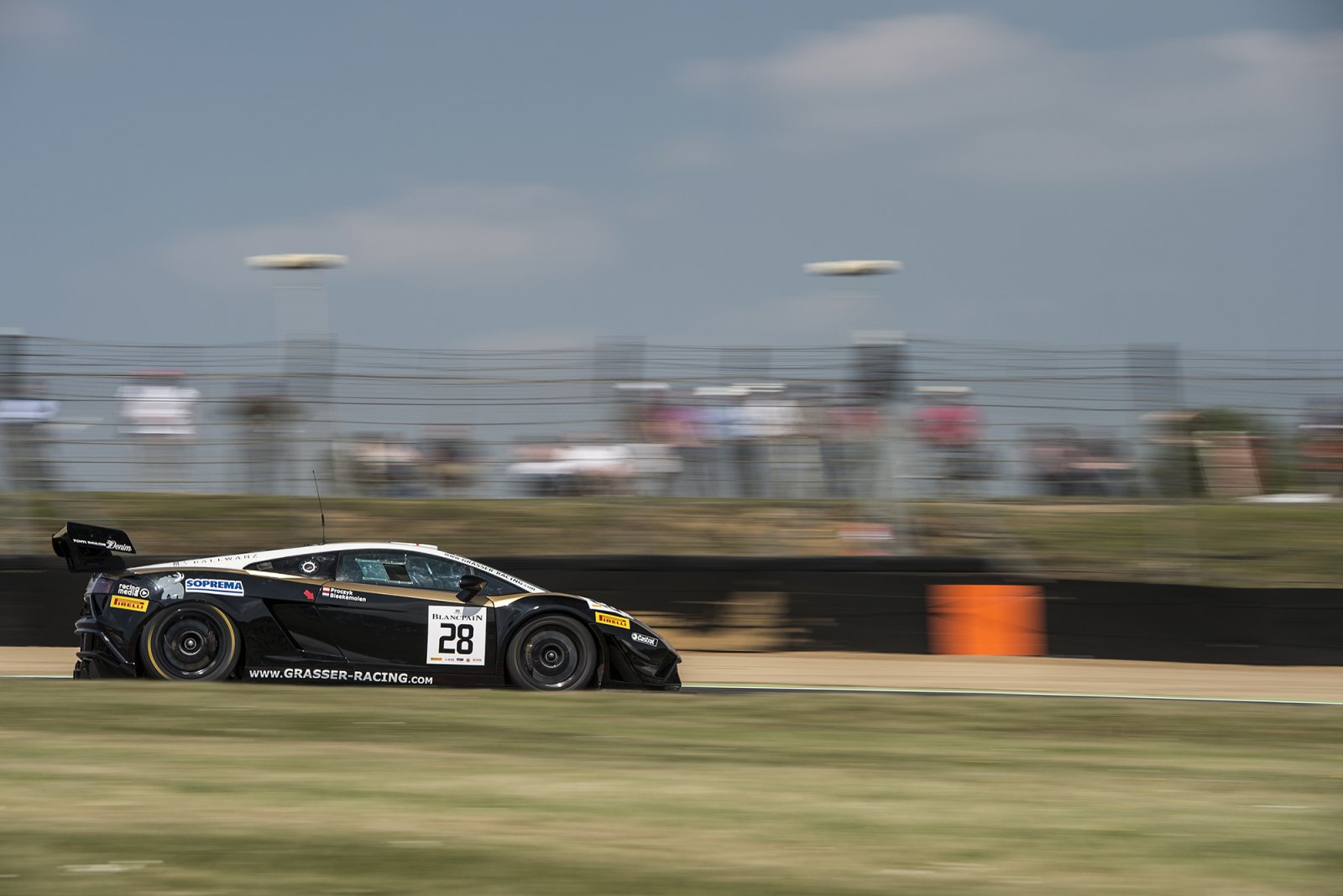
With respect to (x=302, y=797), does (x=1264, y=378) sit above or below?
above

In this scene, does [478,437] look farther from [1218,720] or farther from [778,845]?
[778,845]

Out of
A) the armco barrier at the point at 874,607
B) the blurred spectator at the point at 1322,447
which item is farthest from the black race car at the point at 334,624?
the blurred spectator at the point at 1322,447

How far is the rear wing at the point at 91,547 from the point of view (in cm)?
872

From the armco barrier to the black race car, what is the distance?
3.27 meters

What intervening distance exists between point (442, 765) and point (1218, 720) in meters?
4.79

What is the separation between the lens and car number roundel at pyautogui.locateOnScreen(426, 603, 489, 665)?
8.80m

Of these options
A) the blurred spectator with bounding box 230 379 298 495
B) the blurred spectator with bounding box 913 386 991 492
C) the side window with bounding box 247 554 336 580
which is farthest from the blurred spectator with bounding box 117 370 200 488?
the blurred spectator with bounding box 913 386 991 492

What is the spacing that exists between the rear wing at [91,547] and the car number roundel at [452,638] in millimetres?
1925

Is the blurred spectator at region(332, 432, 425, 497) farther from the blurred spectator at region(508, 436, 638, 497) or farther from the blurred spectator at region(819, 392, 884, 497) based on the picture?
the blurred spectator at region(819, 392, 884, 497)

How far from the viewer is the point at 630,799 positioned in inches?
205

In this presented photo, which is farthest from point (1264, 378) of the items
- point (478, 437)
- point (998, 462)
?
point (478, 437)

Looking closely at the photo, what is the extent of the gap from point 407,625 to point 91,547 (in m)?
2.00

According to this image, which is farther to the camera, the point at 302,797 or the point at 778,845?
the point at 302,797

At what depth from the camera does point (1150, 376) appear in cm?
1277
